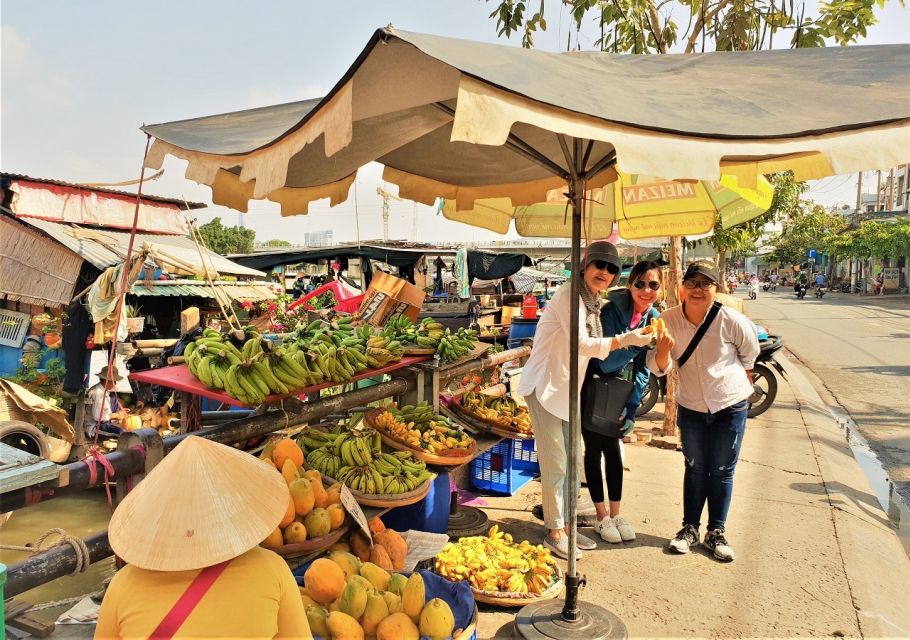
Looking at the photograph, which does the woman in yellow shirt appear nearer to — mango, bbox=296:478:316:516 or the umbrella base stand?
A: mango, bbox=296:478:316:516

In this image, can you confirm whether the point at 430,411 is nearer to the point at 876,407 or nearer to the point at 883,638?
the point at 883,638

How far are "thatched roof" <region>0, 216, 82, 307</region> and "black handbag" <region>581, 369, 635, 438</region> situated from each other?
9662 mm

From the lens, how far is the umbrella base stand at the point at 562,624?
9.95 feet

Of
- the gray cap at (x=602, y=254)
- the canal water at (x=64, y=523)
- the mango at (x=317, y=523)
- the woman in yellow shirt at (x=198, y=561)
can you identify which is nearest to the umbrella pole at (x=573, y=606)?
the gray cap at (x=602, y=254)

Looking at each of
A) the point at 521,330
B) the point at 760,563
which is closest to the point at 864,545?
the point at 760,563

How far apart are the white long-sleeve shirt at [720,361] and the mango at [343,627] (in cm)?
239

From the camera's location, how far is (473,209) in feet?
17.5

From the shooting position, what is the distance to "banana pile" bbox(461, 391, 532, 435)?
188 inches

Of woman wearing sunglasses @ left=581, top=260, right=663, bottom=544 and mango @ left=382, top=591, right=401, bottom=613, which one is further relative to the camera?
woman wearing sunglasses @ left=581, top=260, right=663, bottom=544

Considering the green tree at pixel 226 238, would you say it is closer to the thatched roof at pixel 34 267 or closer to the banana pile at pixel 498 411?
the thatched roof at pixel 34 267

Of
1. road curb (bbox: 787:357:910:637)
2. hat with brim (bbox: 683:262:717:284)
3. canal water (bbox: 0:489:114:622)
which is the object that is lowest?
canal water (bbox: 0:489:114:622)

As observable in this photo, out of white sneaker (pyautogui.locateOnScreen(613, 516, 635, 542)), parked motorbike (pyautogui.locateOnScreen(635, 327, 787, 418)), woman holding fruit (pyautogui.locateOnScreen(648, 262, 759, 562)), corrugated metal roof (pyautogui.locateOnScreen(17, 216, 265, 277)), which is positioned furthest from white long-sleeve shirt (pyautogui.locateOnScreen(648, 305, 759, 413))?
corrugated metal roof (pyautogui.locateOnScreen(17, 216, 265, 277))

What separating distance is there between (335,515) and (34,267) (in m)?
10.3

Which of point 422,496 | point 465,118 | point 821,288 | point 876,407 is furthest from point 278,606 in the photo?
point 821,288
